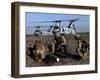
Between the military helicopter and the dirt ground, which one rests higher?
the military helicopter

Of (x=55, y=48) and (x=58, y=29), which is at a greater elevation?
(x=58, y=29)

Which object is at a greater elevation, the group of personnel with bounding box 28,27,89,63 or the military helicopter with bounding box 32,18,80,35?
the military helicopter with bounding box 32,18,80,35

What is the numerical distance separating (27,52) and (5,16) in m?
0.33

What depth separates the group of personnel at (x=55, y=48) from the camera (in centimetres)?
192

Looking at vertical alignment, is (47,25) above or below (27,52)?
above

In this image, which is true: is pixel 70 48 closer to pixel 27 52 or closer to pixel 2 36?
pixel 27 52

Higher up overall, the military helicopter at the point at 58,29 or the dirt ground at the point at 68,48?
the military helicopter at the point at 58,29

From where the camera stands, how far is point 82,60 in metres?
2.10

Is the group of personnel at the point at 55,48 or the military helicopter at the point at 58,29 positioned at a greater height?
the military helicopter at the point at 58,29

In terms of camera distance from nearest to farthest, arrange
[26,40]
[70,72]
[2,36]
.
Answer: [2,36] < [26,40] < [70,72]

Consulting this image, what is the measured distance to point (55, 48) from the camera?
78.1 inches

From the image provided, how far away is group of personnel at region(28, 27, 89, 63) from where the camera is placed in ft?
6.31

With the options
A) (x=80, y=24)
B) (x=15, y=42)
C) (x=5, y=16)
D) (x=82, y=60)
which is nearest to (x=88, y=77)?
(x=82, y=60)

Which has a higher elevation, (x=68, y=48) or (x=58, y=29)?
(x=58, y=29)
